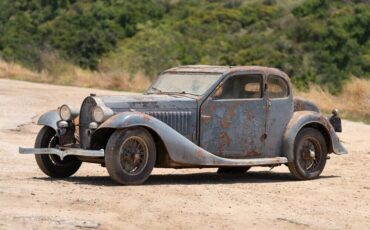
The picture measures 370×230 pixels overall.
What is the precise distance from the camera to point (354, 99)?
26484mm

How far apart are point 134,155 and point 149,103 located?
0.78 m

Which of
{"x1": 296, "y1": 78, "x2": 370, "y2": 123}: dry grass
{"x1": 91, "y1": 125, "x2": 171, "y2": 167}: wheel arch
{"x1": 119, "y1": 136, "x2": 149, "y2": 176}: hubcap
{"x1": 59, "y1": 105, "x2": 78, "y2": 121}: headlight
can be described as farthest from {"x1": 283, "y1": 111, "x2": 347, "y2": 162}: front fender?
{"x1": 296, "y1": 78, "x2": 370, "y2": 123}: dry grass

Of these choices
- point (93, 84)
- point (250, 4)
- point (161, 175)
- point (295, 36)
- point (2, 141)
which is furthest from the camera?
point (250, 4)

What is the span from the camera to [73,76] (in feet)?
118

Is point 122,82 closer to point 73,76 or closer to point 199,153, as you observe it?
point 73,76

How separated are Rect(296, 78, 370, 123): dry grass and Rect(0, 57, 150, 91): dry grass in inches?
274

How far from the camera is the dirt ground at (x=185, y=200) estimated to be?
31.4ft

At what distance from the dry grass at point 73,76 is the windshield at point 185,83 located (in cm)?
1802

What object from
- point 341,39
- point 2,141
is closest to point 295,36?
point 341,39

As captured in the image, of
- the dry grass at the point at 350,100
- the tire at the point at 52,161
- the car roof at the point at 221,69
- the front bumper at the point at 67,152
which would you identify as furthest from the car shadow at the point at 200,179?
the dry grass at the point at 350,100

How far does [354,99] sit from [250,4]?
121ft

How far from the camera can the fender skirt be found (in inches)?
472

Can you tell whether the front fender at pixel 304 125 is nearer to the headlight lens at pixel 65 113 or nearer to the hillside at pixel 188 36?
the headlight lens at pixel 65 113

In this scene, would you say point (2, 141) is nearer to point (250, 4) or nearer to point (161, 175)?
point (161, 175)
